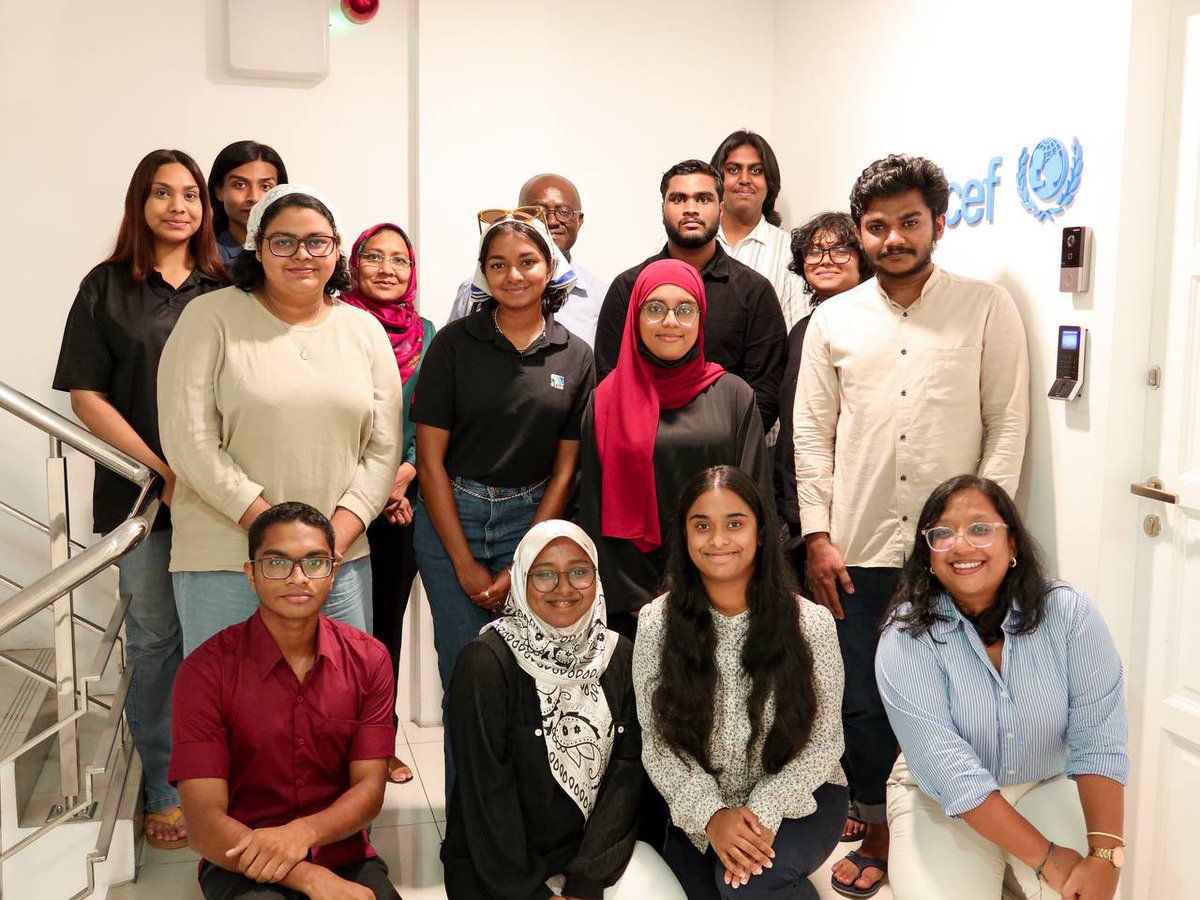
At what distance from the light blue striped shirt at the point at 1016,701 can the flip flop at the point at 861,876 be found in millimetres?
645

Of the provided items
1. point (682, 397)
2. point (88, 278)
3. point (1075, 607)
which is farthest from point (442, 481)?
point (1075, 607)

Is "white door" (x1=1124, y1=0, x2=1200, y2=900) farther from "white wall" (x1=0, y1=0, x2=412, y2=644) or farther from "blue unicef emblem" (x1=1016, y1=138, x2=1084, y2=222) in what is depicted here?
"white wall" (x1=0, y1=0, x2=412, y2=644)

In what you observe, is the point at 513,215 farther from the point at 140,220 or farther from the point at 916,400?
the point at 916,400

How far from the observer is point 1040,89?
294 centimetres

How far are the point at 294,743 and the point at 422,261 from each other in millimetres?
2331

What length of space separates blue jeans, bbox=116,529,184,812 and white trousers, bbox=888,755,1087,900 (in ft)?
6.57

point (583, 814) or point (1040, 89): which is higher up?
point (1040, 89)

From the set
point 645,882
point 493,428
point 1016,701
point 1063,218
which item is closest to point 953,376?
point 1063,218

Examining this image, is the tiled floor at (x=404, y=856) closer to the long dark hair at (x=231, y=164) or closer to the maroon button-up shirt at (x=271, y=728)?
the maroon button-up shirt at (x=271, y=728)

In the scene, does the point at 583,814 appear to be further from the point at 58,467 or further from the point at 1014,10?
the point at 1014,10

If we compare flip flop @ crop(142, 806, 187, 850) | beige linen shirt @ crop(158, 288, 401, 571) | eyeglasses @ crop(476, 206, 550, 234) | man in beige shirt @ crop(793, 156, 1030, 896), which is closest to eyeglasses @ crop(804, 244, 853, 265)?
man in beige shirt @ crop(793, 156, 1030, 896)

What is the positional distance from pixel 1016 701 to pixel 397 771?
2158 mm

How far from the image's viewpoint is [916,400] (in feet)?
9.60

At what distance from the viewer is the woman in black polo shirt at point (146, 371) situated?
3004 mm
